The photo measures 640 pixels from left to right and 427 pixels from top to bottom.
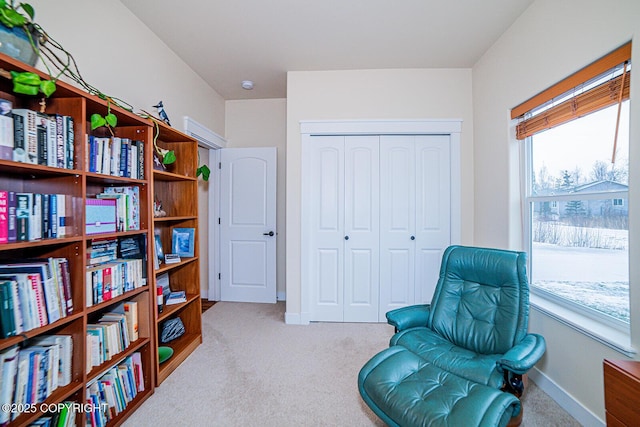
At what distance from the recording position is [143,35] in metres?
2.02

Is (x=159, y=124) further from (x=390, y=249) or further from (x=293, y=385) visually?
(x=390, y=249)

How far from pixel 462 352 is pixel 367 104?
236 centimetres

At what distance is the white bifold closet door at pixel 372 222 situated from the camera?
8.93ft

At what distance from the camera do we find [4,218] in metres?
1.00

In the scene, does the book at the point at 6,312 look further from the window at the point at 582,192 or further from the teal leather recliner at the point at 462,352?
the window at the point at 582,192

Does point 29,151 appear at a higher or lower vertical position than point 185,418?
higher

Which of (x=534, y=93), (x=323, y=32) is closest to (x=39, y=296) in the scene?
(x=323, y=32)

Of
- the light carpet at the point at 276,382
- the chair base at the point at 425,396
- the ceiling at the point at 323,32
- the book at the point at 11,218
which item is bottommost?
the light carpet at the point at 276,382

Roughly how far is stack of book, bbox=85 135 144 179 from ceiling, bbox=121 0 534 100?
1109mm

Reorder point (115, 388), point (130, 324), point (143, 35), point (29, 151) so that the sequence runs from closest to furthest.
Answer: point (29, 151) < point (115, 388) < point (130, 324) < point (143, 35)

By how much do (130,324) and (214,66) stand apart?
8.13 feet

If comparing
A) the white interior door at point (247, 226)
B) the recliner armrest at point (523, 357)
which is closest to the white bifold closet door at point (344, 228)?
the white interior door at point (247, 226)

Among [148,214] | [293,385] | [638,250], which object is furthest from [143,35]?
[638,250]

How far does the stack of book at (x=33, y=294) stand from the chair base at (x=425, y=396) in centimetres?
151
